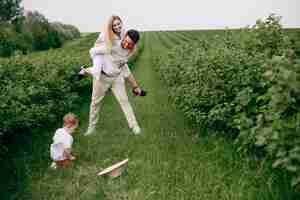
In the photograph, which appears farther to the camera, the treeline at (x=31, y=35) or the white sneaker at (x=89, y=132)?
the treeline at (x=31, y=35)

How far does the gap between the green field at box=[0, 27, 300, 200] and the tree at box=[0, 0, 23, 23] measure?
268 feet

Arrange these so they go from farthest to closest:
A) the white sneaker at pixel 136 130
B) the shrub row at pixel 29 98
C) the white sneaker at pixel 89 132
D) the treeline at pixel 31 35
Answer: the treeline at pixel 31 35 → the white sneaker at pixel 89 132 → the white sneaker at pixel 136 130 → the shrub row at pixel 29 98

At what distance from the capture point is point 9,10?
3351 inches

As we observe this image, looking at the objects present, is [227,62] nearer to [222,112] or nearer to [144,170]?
[222,112]

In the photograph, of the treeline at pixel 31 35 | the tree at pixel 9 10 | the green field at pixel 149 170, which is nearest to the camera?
the green field at pixel 149 170

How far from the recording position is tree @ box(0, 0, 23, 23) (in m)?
84.1

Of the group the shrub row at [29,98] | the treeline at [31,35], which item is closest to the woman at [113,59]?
the shrub row at [29,98]

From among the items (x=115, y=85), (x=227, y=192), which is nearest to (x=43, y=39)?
(x=115, y=85)

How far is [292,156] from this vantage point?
12.2 ft

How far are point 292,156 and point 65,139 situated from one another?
3825 millimetres

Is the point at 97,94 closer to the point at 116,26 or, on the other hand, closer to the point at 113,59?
the point at 113,59

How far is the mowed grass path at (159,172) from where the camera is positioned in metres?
5.47

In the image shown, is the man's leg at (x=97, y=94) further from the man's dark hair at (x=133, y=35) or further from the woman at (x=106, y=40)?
the man's dark hair at (x=133, y=35)

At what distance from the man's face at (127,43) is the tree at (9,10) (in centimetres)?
8151
